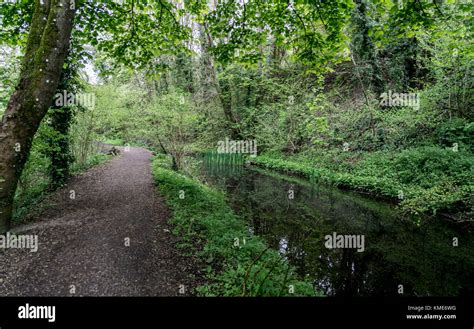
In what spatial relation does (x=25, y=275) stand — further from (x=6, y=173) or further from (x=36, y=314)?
(x=6, y=173)

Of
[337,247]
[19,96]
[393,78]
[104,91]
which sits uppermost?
[393,78]

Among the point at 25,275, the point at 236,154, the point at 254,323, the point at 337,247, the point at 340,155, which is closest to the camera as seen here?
the point at 254,323

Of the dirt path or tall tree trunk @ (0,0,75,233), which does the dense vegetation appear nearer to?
tall tree trunk @ (0,0,75,233)

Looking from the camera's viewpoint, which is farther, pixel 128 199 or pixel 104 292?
pixel 128 199

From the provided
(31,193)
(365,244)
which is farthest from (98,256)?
(365,244)

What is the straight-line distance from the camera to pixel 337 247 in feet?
23.0

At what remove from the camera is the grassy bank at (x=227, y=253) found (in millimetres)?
3900

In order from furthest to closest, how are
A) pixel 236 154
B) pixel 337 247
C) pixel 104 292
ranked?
pixel 236 154 < pixel 337 247 < pixel 104 292

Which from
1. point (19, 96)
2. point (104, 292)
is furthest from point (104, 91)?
point (104, 292)

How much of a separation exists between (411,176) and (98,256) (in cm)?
1132

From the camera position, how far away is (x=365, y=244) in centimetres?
707

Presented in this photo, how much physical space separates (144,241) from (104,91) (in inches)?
420

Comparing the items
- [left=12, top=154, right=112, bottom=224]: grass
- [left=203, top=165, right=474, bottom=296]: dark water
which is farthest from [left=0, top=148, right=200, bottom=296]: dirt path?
[left=203, top=165, right=474, bottom=296]: dark water

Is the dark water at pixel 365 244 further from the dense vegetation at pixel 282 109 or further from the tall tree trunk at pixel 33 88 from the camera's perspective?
the tall tree trunk at pixel 33 88
